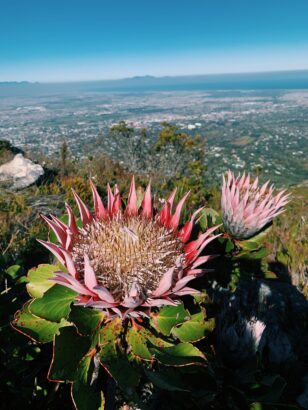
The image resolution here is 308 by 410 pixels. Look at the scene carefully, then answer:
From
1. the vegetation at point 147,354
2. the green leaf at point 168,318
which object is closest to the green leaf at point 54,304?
the vegetation at point 147,354

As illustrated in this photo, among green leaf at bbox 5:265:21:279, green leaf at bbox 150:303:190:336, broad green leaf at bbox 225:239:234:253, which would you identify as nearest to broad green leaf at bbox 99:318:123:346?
green leaf at bbox 150:303:190:336

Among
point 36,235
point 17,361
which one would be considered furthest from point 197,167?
point 17,361

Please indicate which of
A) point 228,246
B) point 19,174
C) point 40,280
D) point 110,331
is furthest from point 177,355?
point 19,174

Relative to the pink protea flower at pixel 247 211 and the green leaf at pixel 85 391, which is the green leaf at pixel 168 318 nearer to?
the green leaf at pixel 85 391

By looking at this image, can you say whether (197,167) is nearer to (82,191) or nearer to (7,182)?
(82,191)

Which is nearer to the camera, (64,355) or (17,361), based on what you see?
(64,355)

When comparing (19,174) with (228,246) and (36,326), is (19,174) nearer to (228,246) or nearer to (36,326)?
(228,246)
